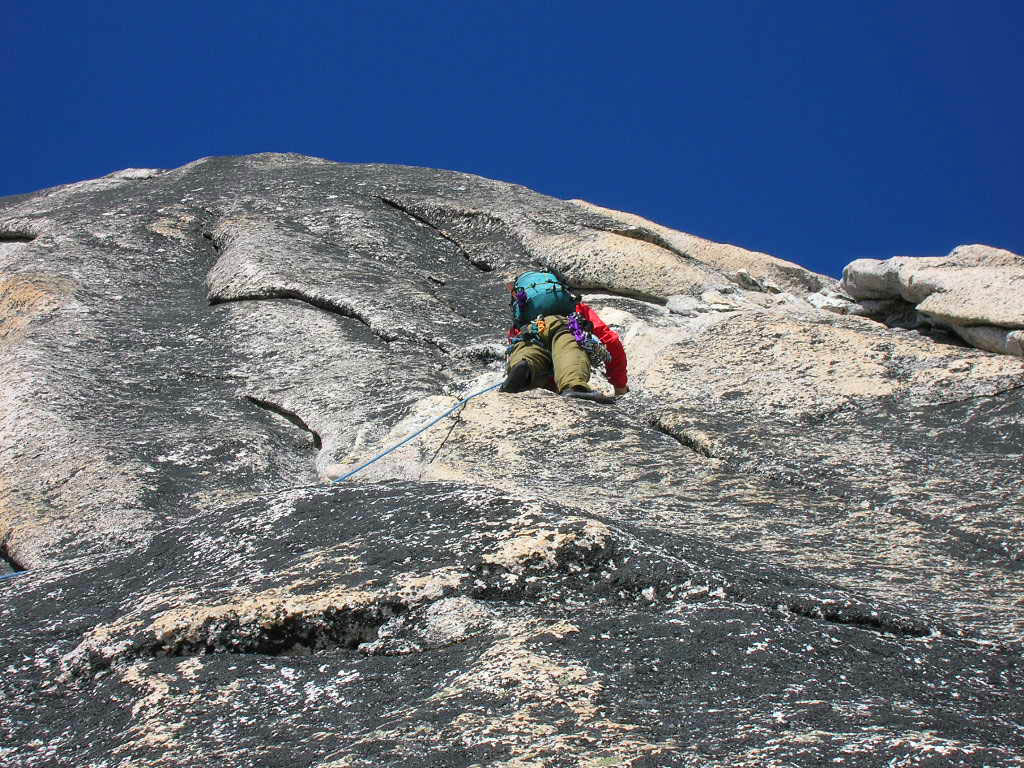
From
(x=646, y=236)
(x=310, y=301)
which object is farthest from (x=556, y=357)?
(x=646, y=236)

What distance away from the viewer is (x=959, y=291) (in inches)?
531

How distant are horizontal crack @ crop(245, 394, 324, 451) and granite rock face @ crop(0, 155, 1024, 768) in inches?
1.4

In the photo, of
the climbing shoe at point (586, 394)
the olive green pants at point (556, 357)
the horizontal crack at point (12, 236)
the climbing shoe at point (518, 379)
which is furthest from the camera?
the horizontal crack at point (12, 236)

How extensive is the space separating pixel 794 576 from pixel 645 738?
2.25 metres

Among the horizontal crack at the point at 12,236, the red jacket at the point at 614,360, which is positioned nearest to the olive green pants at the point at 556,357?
the red jacket at the point at 614,360

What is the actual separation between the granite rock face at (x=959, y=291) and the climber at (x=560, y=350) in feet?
14.2

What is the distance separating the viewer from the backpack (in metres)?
13.2

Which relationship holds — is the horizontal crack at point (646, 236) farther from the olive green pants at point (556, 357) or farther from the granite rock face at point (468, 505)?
the olive green pants at point (556, 357)

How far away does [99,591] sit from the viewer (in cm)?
666

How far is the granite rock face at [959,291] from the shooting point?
489 inches

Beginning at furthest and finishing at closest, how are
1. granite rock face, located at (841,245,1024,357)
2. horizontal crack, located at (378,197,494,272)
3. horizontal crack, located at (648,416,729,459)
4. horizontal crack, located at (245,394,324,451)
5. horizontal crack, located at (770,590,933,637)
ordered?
horizontal crack, located at (378,197,494,272) → granite rock face, located at (841,245,1024,357) → horizontal crack, located at (245,394,324,451) → horizontal crack, located at (648,416,729,459) → horizontal crack, located at (770,590,933,637)

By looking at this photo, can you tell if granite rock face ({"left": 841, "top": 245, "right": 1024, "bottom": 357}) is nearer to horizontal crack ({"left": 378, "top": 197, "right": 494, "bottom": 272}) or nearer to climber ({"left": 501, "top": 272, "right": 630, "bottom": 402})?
climber ({"left": 501, "top": 272, "right": 630, "bottom": 402})

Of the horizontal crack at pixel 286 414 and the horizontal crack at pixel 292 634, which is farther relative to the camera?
the horizontal crack at pixel 286 414

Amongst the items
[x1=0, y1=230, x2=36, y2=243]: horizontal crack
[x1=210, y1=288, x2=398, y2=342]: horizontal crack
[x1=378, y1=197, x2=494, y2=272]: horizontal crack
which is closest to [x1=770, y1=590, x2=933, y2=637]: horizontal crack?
[x1=210, y1=288, x2=398, y2=342]: horizontal crack
